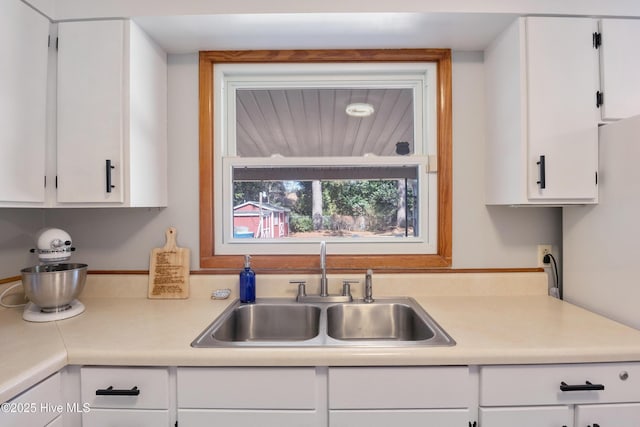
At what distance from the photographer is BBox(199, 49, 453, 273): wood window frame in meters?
1.67

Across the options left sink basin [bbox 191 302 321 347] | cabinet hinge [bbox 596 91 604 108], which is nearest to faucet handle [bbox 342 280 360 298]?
left sink basin [bbox 191 302 321 347]

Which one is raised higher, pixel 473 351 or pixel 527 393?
pixel 473 351

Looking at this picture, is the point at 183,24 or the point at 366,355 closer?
the point at 366,355

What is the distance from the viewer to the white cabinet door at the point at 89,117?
1.37m

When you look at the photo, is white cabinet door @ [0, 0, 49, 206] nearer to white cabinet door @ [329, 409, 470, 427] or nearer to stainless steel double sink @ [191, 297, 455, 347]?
stainless steel double sink @ [191, 297, 455, 347]

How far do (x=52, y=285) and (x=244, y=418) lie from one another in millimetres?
945

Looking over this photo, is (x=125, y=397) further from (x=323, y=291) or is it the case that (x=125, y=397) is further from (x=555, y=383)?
(x=555, y=383)

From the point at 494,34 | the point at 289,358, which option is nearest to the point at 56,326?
the point at 289,358

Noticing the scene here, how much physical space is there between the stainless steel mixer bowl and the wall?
36 cm

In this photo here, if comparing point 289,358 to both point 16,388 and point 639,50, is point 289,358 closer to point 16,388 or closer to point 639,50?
point 16,388

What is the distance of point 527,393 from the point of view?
1.04 meters

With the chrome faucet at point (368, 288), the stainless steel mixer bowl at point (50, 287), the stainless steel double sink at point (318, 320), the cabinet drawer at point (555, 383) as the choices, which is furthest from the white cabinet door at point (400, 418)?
the stainless steel mixer bowl at point (50, 287)

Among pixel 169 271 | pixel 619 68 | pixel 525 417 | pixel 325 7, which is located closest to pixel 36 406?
pixel 169 271

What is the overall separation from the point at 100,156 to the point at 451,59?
1.74 metres
